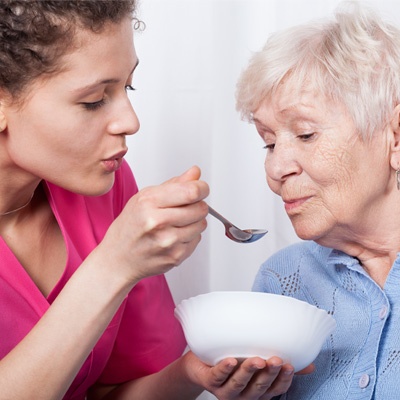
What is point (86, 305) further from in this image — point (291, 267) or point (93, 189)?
point (291, 267)

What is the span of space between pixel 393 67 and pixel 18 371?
0.84 m

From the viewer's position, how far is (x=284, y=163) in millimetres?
1528

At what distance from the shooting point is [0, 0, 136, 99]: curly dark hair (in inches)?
54.6

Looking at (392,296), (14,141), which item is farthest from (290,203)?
(14,141)

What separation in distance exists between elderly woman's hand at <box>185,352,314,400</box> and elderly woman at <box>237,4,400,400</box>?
12cm

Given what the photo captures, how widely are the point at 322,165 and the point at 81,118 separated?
1.45 feet

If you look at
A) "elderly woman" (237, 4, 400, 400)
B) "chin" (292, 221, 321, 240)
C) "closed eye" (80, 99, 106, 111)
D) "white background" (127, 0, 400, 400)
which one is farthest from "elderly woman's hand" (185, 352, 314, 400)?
"white background" (127, 0, 400, 400)

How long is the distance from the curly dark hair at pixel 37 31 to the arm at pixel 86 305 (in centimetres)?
31

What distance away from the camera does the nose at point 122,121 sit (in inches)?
57.2

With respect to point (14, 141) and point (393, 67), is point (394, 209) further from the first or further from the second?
point (14, 141)

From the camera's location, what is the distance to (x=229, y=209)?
218 centimetres

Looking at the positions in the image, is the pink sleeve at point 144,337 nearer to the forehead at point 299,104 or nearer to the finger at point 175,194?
the forehead at point 299,104

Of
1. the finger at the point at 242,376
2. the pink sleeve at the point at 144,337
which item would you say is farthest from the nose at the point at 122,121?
the finger at the point at 242,376

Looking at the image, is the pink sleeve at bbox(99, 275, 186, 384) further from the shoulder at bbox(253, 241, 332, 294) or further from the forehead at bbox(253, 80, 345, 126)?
the forehead at bbox(253, 80, 345, 126)
